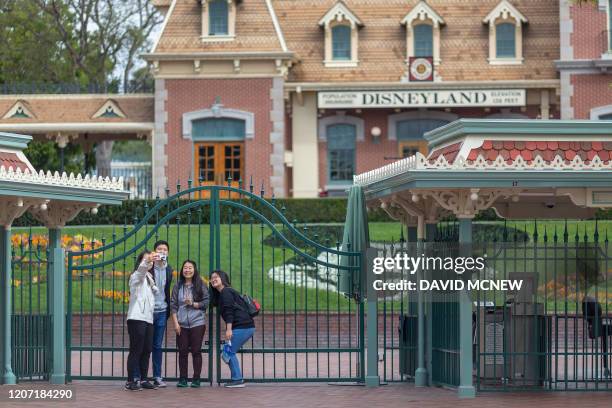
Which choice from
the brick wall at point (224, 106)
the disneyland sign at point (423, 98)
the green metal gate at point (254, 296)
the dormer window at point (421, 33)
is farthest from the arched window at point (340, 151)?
the green metal gate at point (254, 296)

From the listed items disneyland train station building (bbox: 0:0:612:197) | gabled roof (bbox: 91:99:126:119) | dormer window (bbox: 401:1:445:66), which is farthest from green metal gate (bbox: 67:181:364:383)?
dormer window (bbox: 401:1:445:66)

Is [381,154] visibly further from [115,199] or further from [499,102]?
[115,199]

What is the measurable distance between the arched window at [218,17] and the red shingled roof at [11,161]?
18670 millimetres

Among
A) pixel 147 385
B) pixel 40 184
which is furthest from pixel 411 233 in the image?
pixel 40 184

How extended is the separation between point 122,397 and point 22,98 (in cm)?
2141

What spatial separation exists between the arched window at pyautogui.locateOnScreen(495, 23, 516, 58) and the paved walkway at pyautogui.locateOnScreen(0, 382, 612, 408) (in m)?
20.6

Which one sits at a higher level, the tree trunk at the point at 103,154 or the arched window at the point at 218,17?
the arched window at the point at 218,17

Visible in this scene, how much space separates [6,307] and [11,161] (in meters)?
1.76

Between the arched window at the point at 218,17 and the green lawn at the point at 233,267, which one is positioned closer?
the green lawn at the point at 233,267

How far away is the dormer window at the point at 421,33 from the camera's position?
1385 inches

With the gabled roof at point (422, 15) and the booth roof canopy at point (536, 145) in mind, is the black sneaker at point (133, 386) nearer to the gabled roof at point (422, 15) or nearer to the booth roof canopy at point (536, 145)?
the booth roof canopy at point (536, 145)

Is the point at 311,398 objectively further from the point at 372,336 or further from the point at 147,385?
the point at 147,385

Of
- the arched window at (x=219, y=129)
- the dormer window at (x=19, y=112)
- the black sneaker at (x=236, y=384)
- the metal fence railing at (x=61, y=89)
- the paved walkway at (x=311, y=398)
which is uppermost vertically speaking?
the metal fence railing at (x=61, y=89)

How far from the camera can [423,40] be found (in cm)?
3541
